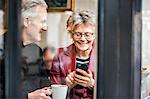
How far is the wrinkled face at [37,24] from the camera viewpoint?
68.3 inches

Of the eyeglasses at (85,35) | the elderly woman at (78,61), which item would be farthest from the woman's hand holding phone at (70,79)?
the eyeglasses at (85,35)

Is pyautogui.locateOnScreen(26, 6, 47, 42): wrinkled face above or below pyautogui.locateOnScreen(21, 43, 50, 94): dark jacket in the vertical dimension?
above

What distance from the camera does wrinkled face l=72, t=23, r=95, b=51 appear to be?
5.67 feet

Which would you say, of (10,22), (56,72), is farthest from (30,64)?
(10,22)

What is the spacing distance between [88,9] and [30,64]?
53 centimetres

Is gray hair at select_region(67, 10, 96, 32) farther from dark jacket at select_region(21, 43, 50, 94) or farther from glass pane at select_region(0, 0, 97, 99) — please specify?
dark jacket at select_region(21, 43, 50, 94)

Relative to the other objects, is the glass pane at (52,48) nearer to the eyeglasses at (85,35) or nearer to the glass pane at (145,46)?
the eyeglasses at (85,35)

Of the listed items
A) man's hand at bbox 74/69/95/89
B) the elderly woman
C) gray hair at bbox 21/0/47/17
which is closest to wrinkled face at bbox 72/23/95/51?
the elderly woman

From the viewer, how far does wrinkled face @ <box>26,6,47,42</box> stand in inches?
68.3

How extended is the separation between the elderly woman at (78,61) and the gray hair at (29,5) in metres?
0.22

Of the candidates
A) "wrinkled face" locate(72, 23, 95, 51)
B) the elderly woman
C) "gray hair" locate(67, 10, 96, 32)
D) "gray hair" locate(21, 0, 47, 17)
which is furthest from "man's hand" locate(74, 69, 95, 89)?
"gray hair" locate(21, 0, 47, 17)

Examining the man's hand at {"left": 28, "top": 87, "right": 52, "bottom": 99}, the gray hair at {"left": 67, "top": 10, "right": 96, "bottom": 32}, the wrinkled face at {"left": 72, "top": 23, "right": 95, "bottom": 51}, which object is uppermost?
the gray hair at {"left": 67, "top": 10, "right": 96, "bottom": 32}

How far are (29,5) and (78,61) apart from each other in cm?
50

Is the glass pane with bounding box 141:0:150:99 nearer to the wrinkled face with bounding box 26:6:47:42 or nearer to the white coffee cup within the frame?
the white coffee cup
